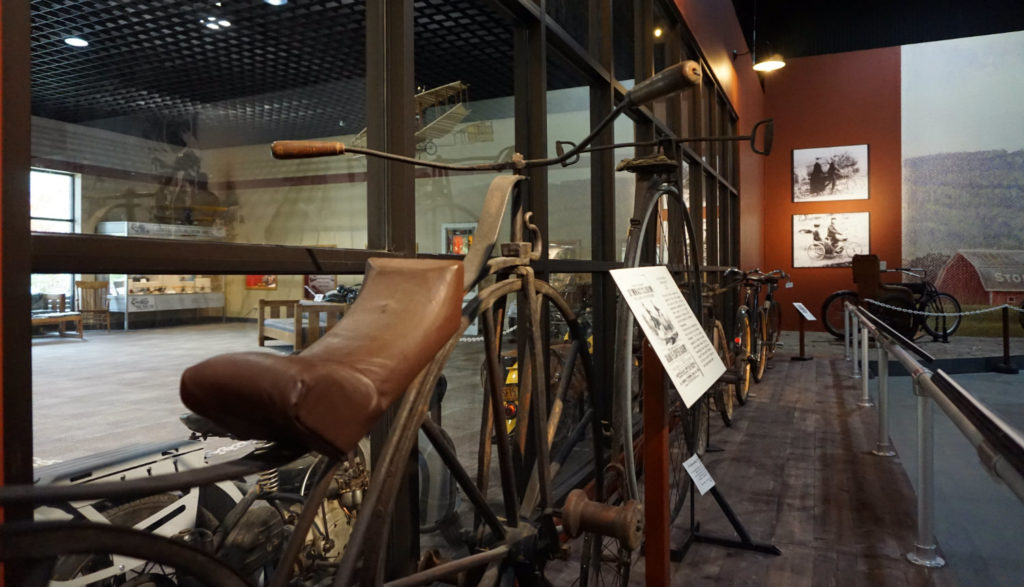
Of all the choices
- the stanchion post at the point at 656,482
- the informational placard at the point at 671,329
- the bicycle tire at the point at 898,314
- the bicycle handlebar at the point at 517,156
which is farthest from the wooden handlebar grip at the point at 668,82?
the bicycle tire at the point at 898,314

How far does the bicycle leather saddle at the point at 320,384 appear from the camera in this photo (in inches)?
27.6

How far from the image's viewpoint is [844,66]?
11188 mm

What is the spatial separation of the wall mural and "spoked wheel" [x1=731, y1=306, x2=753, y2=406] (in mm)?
7405

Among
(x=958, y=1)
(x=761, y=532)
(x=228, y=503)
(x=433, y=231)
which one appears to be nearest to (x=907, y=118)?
(x=958, y=1)

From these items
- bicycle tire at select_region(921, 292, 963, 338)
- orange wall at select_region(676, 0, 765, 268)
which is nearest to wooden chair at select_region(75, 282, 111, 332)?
orange wall at select_region(676, 0, 765, 268)

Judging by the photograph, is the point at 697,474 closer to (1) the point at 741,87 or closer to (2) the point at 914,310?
(1) the point at 741,87

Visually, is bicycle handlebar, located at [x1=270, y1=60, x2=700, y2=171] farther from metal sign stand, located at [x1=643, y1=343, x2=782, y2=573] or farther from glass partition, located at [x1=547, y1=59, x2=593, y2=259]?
glass partition, located at [x1=547, y1=59, x2=593, y2=259]

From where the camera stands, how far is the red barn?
34.9ft

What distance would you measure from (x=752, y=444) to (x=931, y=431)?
1.69 metres

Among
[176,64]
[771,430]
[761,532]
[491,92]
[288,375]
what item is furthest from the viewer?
[771,430]

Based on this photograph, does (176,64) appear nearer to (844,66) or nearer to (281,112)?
(281,112)

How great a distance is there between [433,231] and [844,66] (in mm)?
11686

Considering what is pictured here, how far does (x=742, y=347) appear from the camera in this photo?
498 cm

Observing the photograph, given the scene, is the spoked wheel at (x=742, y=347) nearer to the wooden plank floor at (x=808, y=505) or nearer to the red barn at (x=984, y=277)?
the wooden plank floor at (x=808, y=505)
